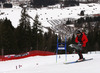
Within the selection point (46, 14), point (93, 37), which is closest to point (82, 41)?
point (93, 37)

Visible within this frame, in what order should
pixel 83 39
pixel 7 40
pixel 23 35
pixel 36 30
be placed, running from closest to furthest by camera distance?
1. pixel 83 39
2. pixel 7 40
3. pixel 23 35
4. pixel 36 30

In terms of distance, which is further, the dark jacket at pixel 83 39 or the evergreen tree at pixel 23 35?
the evergreen tree at pixel 23 35

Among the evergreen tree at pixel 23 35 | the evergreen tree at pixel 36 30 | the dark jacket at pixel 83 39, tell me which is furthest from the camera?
the evergreen tree at pixel 36 30

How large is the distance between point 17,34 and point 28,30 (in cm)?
342

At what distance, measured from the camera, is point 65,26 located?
13062cm

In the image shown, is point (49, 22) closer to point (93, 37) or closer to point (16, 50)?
point (93, 37)

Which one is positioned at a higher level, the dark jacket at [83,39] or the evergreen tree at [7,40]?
the dark jacket at [83,39]

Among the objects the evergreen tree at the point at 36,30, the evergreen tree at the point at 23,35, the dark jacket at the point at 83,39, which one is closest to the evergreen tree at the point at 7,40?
the evergreen tree at the point at 23,35

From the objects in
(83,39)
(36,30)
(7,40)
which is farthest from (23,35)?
(83,39)

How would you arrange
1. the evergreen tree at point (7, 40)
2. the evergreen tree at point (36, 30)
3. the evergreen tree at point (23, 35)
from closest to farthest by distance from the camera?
the evergreen tree at point (7, 40)
the evergreen tree at point (23, 35)
the evergreen tree at point (36, 30)

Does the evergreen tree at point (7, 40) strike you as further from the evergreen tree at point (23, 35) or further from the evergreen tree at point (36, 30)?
the evergreen tree at point (36, 30)

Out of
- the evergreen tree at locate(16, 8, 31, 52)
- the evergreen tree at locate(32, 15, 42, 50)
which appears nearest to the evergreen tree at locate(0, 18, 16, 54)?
the evergreen tree at locate(16, 8, 31, 52)

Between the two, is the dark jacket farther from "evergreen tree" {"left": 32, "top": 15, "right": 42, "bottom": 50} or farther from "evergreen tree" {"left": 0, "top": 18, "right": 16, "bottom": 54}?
"evergreen tree" {"left": 32, "top": 15, "right": 42, "bottom": 50}

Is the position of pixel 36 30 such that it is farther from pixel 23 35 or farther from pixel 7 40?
pixel 7 40
